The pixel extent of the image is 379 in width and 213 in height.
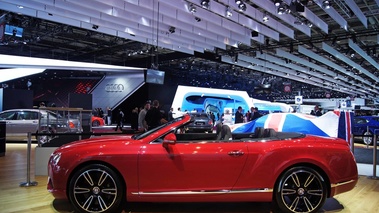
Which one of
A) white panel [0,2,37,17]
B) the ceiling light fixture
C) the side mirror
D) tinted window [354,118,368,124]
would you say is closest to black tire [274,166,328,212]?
the side mirror

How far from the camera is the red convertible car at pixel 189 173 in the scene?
333 cm

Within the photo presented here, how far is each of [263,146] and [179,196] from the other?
112 cm

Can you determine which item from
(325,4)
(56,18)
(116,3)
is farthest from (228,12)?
(56,18)

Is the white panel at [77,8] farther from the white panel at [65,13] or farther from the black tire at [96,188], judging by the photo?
the black tire at [96,188]

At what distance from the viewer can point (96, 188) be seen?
3361mm

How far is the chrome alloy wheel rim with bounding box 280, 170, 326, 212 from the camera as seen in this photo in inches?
136

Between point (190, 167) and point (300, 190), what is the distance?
4.34ft

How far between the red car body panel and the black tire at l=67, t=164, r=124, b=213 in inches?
2.9

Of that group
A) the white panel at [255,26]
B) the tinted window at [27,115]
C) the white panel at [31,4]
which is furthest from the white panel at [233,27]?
the tinted window at [27,115]

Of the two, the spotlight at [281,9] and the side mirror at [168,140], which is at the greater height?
the spotlight at [281,9]

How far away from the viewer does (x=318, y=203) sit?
3.46 m

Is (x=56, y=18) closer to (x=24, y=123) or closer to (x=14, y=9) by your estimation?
(x=14, y=9)

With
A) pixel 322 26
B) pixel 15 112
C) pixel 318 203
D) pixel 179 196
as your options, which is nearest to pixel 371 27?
pixel 322 26

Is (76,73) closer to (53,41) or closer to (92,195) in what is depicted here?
(53,41)
